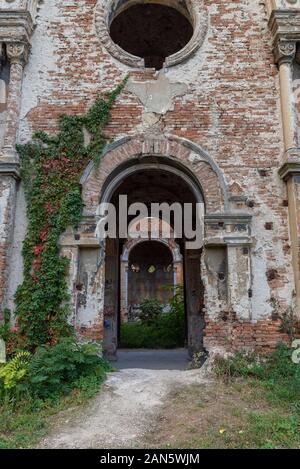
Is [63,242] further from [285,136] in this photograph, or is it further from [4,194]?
[285,136]

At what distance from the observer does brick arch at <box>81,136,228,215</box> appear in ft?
25.0

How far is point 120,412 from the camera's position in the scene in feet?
18.2

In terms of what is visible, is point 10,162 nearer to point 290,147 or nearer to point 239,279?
point 239,279

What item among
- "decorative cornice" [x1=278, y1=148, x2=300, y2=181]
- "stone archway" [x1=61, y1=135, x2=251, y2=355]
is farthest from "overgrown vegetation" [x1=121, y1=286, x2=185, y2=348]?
"decorative cornice" [x1=278, y1=148, x2=300, y2=181]

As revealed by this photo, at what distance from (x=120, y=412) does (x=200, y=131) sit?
16.9 feet

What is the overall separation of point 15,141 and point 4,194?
109cm

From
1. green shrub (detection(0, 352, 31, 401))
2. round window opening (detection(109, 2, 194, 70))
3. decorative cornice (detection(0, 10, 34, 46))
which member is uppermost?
round window opening (detection(109, 2, 194, 70))

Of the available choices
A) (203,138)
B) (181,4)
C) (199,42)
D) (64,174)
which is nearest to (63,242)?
(64,174)

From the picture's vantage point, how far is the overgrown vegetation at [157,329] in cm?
1377

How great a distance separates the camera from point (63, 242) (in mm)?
7402

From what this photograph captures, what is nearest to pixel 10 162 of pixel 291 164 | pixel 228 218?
pixel 228 218

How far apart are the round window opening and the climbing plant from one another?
3.52 metres

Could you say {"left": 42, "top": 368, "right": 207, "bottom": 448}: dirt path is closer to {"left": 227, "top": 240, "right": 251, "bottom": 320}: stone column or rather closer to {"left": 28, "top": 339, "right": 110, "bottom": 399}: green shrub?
{"left": 28, "top": 339, "right": 110, "bottom": 399}: green shrub

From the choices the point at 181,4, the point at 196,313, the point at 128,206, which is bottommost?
the point at 196,313
